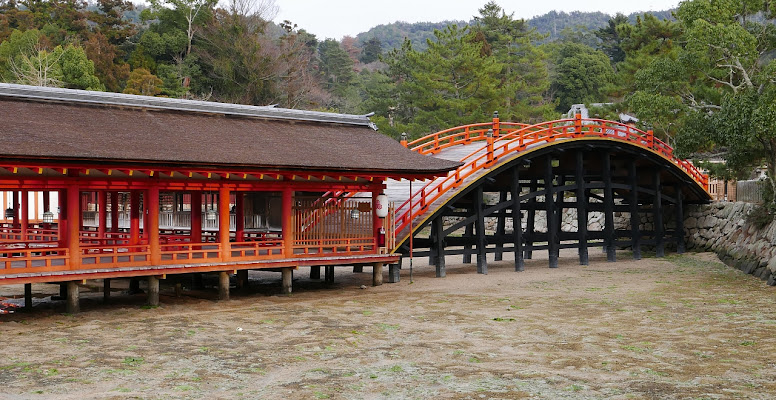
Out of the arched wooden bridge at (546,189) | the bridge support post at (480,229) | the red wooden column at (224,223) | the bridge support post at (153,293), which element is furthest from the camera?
the bridge support post at (480,229)

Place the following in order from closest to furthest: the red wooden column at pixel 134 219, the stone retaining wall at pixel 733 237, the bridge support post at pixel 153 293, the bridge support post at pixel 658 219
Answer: the bridge support post at pixel 153 293 < the red wooden column at pixel 134 219 < the stone retaining wall at pixel 733 237 < the bridge support post at pixel 658 219

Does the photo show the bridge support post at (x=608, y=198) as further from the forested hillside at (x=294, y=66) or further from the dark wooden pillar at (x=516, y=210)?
the dark wooden pillar at (x=516, y=210)

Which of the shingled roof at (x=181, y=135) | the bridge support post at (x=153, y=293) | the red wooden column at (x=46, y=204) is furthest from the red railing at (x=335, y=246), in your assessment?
the red wooden column at (x=46, y=204)

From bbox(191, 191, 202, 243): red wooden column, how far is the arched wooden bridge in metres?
5.64

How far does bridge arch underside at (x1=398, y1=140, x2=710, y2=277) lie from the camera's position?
26.1 m

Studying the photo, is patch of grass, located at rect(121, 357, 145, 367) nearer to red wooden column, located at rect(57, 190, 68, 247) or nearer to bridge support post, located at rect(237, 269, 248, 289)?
red wooden column, located at rect(57, 190, 68, 247)

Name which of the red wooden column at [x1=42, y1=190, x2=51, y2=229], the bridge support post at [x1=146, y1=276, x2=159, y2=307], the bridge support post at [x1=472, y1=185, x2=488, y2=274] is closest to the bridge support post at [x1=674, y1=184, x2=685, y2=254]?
the bridge support post at [x1=472, y1=185, x2=488, y2=274]

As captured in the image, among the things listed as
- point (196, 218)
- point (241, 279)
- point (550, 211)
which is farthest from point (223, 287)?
point (550, 211)

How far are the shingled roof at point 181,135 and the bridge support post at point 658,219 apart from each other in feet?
43.4

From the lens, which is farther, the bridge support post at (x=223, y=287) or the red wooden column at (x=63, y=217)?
the bridge support post at (x=223, y=287)

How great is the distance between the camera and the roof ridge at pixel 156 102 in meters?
18.4

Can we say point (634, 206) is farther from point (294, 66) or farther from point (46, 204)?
point (294, 66)

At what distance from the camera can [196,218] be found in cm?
2091

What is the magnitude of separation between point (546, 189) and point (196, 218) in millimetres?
12704
